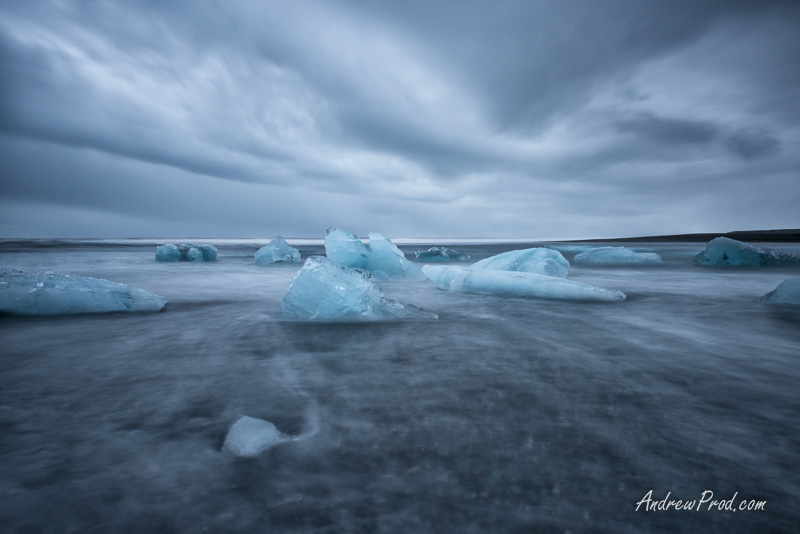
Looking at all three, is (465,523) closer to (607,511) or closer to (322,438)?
(607,511)

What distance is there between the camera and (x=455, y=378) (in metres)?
1.70

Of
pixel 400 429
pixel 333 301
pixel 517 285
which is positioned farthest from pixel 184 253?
pixel 400 429

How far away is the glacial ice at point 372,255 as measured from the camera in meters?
5.67

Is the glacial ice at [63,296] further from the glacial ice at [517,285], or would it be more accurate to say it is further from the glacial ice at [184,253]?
the glacial ice at [184,253]

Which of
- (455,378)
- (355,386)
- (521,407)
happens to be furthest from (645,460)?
(355,386)

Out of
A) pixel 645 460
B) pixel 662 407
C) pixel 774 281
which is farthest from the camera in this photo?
pixel 774 281

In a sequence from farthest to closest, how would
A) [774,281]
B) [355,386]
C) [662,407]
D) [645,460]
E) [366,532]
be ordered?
[774,281], [355,386], [662,407], [645,460], [366,532]

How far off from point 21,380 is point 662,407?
2.72m

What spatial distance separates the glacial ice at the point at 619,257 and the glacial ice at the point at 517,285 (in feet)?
20.8

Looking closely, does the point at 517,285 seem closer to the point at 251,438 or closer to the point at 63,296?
the point at 251,438

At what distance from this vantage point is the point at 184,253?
10852 mm

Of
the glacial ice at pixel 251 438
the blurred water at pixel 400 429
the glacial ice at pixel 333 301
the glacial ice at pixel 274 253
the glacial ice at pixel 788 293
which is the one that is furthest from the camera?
the glacial ice at pixel 274 253

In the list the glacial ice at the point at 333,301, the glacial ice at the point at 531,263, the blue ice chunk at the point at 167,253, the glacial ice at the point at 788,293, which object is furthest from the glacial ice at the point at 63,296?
the blue ice chunk at the point at 167,253

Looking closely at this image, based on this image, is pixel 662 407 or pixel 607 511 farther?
pixel 662 407
